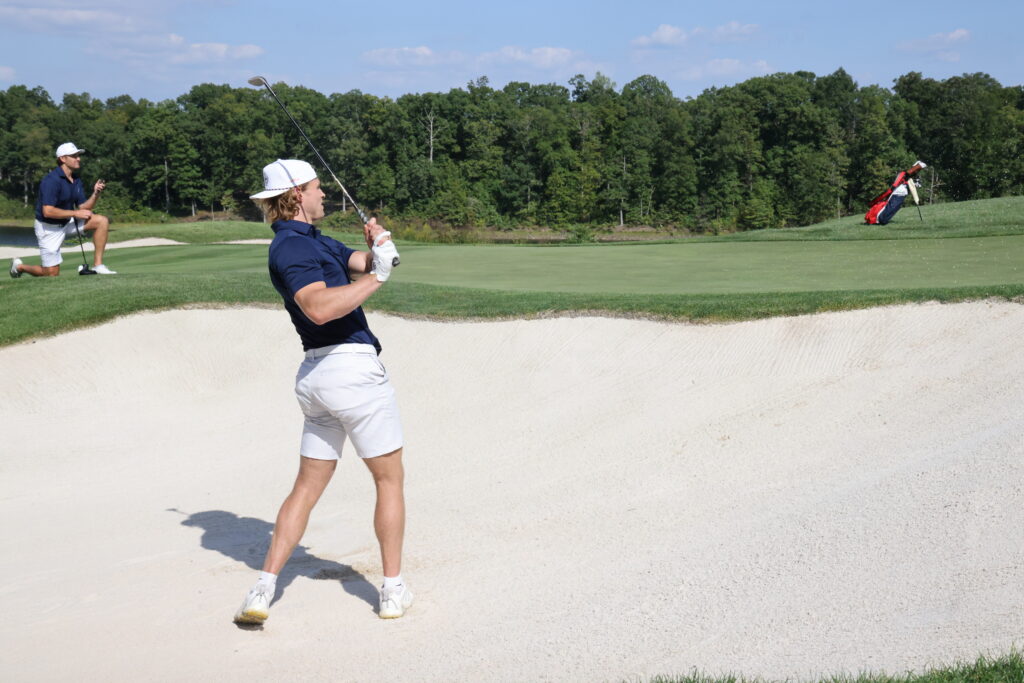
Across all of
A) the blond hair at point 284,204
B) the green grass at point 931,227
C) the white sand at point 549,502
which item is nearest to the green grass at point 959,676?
the white sand at point 549,502

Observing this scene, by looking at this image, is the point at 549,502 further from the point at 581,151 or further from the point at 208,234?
the point at 581,151

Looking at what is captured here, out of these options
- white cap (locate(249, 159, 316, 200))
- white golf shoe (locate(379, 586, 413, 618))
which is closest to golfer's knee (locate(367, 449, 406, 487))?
white golf shoe (locate(379, 586, 413, 618))

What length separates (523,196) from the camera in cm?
8512

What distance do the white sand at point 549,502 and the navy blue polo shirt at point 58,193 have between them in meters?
3.09

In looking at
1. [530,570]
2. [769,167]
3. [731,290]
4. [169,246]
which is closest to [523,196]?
[769,167]

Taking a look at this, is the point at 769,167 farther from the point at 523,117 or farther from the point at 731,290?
the point at 731,290

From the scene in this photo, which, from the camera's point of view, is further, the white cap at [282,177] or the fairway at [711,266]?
the fairway at [711,266]

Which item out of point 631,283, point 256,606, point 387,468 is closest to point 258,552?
point 256,606

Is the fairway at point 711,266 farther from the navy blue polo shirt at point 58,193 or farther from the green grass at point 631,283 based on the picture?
the navy blue polo shirt at point 58,193

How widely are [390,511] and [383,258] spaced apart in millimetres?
1428

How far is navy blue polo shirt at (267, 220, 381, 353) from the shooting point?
4938 millimetres

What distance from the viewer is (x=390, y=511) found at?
209 inches

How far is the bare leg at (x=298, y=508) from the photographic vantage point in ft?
17.5

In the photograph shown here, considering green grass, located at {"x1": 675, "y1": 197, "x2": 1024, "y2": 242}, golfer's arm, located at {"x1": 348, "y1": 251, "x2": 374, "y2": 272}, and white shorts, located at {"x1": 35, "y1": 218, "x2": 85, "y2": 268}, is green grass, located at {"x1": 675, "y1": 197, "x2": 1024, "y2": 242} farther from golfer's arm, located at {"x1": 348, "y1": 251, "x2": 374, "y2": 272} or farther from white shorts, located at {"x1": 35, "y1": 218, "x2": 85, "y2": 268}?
golfer's arm, located at {"x1": 348, "y1": 251, "x2": 374, "y2": 272}
